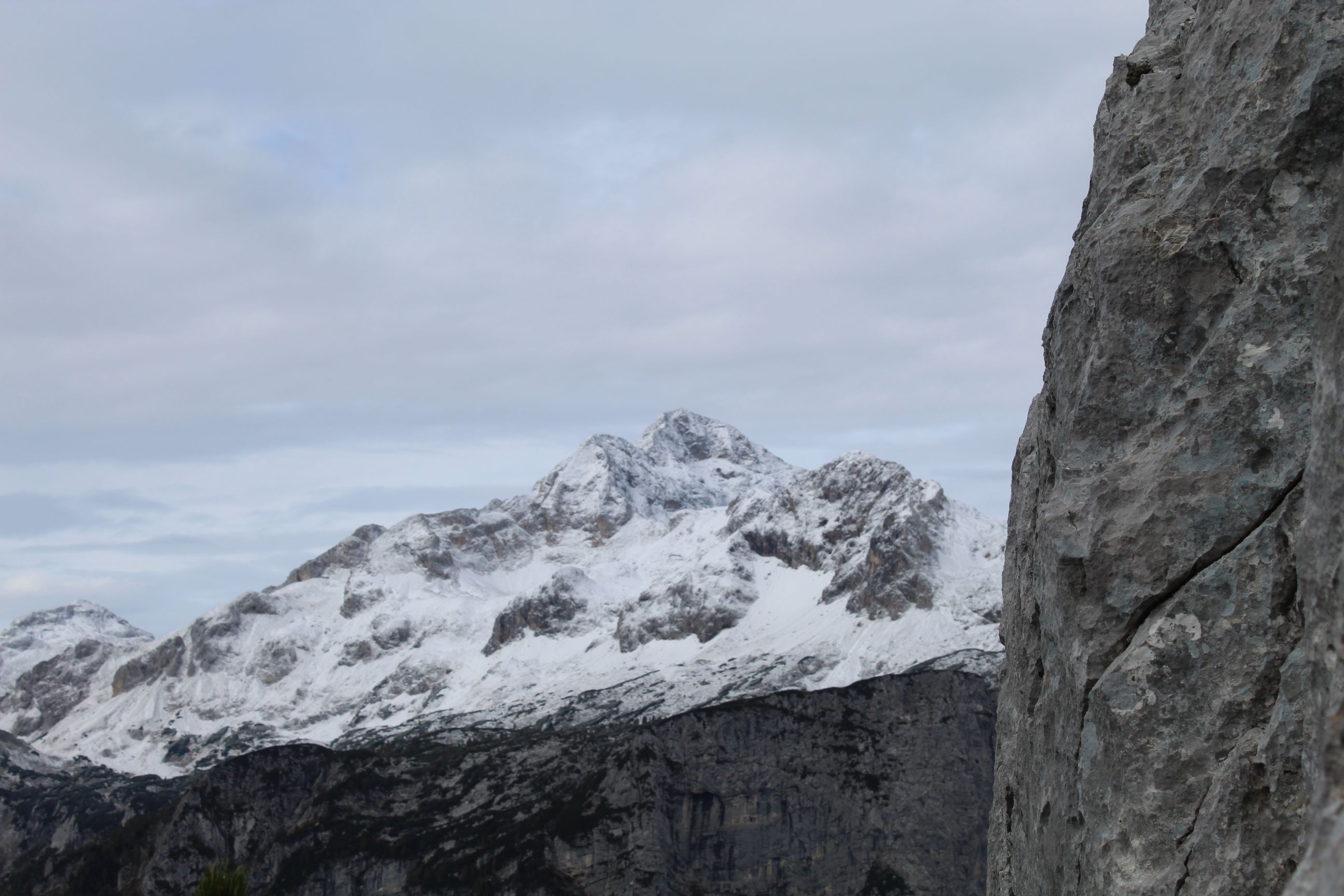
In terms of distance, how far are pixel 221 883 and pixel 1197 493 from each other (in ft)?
79.9

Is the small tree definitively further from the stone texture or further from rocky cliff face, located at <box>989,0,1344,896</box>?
the stone texture

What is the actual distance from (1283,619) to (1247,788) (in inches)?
64.7

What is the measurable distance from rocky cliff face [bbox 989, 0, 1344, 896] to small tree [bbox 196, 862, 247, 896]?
1980cm

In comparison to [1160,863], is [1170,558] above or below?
above

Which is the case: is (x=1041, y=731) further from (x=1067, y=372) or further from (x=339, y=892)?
(x=339, y=892)

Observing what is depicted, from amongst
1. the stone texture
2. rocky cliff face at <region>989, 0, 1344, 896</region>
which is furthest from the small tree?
the stone texture

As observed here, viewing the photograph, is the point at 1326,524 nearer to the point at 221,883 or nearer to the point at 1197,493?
the point at 1197,493

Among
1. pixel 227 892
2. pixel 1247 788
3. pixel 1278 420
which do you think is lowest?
pixel 227 892

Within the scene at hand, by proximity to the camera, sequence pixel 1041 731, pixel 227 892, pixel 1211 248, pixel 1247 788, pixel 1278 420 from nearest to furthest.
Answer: pixel 1247 788, pixel 1278 420, pixel 1211 248, pixel 1041 731, pixel 227 892

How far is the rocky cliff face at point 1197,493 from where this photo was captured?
12.5m

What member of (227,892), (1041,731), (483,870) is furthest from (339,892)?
(1041,731)

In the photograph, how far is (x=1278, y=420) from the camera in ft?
43.4

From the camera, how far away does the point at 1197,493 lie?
1374 cm

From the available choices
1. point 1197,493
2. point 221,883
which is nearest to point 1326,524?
point 1197,493
